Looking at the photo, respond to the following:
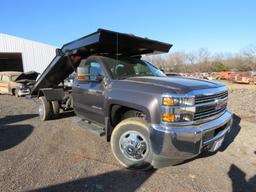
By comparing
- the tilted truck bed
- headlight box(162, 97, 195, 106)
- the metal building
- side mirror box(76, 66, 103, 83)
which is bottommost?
headlight box(162, 97, 195, 106)

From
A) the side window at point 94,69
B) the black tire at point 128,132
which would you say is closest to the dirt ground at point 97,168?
the black tire at point 128,132

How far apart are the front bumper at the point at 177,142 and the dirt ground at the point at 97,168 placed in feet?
1.56

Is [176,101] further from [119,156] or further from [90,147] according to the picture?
[90,147]

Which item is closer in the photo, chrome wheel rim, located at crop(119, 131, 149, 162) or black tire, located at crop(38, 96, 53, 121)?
chrome wheel rim, located at crop(119, 131, 149, 162)

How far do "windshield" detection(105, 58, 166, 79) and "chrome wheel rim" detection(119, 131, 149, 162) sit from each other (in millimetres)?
1243

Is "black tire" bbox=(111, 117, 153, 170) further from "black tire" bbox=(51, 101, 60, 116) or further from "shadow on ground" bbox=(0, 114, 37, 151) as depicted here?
"black tire" bbox=(51, 101, 60, 116)

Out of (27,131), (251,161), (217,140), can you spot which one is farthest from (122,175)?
(27,131)

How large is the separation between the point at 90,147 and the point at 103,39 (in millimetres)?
2361

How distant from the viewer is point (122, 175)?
327cm

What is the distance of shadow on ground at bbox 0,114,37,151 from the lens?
4.66m

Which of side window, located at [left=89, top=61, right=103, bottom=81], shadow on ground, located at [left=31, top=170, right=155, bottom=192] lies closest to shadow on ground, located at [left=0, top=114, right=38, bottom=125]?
side window, located at [left=89, top=61, right=103, bottom=81]

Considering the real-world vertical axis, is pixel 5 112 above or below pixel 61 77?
below

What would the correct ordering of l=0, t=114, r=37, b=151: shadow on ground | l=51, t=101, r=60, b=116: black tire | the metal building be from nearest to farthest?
l=0, t=114, r=37, b=151: shadow on ground
l=51, t=101, r=60, b=116: black tire
the metal building

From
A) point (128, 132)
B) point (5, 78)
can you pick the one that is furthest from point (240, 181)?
point (5, 78)
